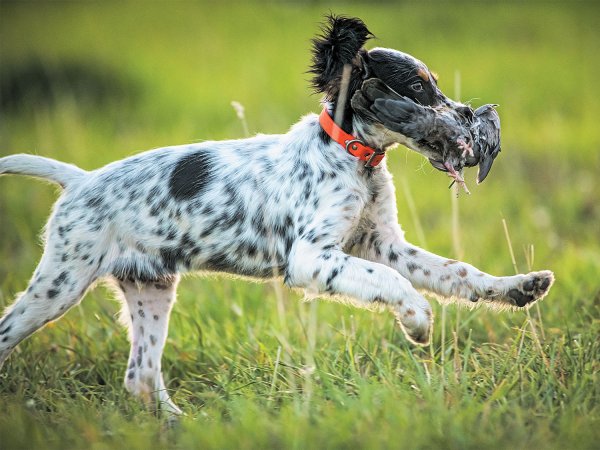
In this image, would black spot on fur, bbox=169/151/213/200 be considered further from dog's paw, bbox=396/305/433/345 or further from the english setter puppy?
dog's paw, bbox=396/305/433/345

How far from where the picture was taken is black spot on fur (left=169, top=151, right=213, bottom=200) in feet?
15.6

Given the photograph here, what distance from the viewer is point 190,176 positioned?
15.7ft

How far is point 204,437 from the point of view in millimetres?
3654

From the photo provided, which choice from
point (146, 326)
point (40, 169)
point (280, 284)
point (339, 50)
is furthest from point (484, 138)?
point (280, 284)

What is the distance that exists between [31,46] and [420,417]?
1294 cm

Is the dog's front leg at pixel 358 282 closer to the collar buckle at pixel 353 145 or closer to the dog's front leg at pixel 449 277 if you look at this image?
the dog's front leg at pixel 449 277

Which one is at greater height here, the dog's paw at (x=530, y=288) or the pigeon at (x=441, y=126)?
the pigeon at (x=441, y=126)

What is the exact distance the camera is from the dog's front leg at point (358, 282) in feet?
13.1

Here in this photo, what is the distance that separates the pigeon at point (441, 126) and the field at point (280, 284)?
48 cm

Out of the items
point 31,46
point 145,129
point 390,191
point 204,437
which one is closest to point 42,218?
point 145,129

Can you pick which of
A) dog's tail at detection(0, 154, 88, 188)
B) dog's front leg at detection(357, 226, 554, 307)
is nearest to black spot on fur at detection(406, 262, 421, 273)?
dog's front leg at detection(357, 226, 554, 307)

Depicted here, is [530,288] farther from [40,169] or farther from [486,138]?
[40,169]

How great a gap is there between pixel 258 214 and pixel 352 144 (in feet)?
2.03

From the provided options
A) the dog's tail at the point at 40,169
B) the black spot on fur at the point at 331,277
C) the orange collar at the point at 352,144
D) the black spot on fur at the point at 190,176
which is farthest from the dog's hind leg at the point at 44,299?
the orange collar at the point at 352,144
